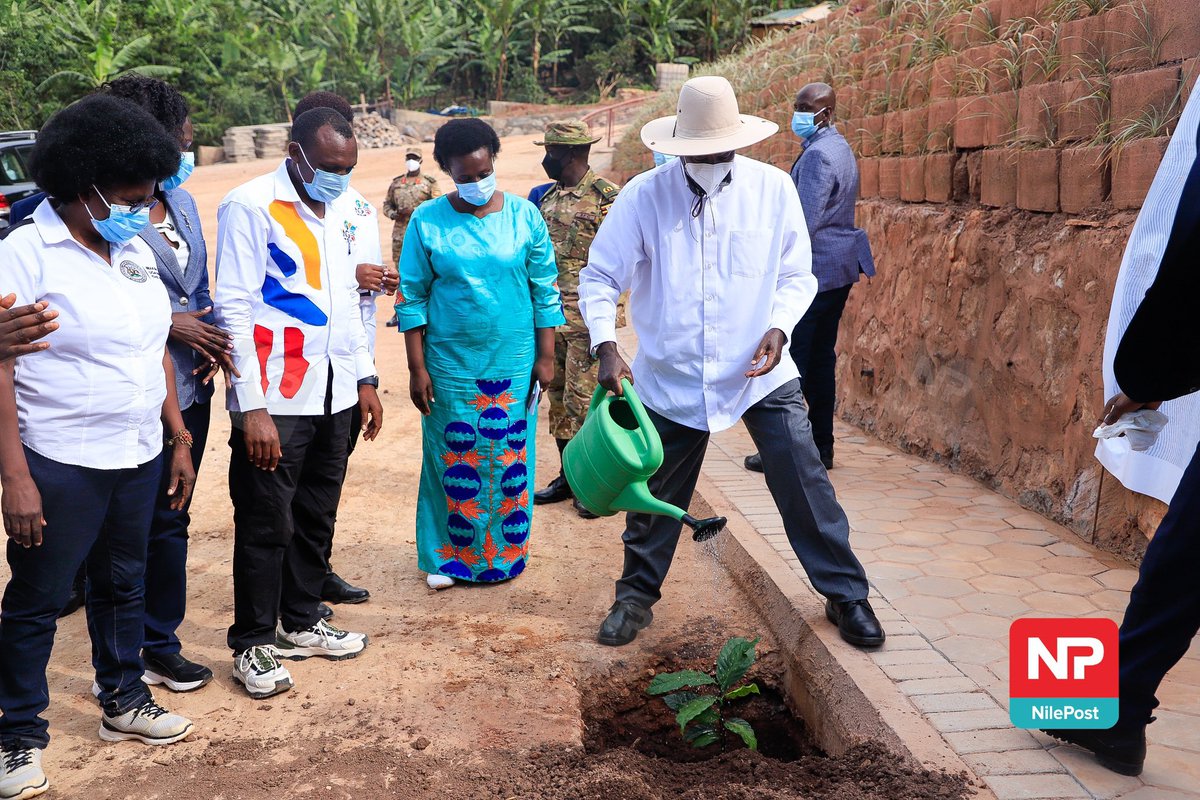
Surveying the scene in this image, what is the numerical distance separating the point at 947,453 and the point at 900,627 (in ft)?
7.83

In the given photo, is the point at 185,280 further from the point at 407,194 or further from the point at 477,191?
the point at 407,194

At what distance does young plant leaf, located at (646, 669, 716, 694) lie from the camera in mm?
3580

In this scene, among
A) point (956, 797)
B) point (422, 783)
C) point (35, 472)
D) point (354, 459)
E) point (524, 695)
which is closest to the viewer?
point (956, 797)

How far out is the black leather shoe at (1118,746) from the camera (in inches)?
105

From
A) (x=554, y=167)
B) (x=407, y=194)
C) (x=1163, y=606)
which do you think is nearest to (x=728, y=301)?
(x=1163, y=606)

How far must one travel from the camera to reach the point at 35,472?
2.83m

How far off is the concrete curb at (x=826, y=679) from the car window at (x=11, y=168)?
1191cm

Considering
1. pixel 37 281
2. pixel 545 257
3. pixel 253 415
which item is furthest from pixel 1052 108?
pixel 37 281

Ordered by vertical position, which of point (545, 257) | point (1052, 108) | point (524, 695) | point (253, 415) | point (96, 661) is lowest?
point (524, 695)

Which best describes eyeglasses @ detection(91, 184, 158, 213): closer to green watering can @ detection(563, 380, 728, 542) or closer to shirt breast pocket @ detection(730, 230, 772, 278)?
green watering can @ detection(563, 380, 728, 542)

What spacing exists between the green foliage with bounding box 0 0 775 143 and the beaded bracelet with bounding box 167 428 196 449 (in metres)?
27.9

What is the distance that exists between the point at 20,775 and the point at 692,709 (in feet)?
6.58

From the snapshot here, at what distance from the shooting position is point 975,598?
155 inches

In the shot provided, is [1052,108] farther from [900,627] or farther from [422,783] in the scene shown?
[422,783]
